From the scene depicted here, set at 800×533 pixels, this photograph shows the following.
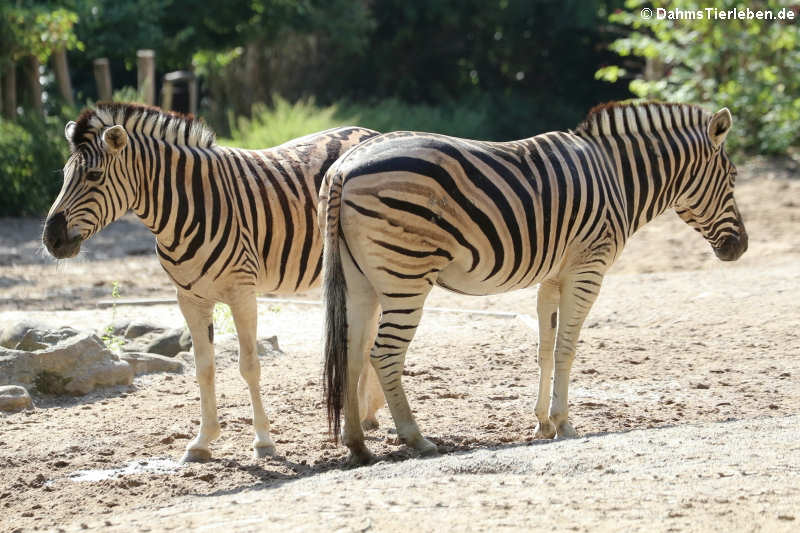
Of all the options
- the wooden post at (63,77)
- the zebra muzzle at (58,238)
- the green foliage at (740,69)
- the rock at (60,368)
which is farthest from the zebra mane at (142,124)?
the green foliage at (740,69)

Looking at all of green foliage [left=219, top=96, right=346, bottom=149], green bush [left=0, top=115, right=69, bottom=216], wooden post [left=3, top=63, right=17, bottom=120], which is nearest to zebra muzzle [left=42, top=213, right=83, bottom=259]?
green bush [left=0, top=115, right=69, bottom=216]

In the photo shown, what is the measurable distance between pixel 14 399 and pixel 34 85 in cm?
1323

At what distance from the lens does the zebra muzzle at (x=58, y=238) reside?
5.40 metres

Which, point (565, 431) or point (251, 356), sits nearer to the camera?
point (251, 356)

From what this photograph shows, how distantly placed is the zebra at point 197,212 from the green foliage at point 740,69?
13.8m

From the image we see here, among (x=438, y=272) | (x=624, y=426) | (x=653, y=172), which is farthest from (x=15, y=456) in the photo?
(x=653, y=172)

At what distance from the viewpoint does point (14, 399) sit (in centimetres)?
690

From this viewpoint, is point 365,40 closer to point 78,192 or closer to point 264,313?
point 264,313

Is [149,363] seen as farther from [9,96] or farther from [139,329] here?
[9,96]

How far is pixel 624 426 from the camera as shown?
6.30 metres

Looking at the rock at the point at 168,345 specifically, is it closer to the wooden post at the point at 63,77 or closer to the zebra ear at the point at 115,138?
the zebra ear at the point at 115,138

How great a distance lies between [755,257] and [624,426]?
6.74 m

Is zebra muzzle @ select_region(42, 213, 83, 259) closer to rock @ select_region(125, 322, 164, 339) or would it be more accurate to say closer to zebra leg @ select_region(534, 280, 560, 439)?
zebra leg @ select_region(534, 280, 560, 439)

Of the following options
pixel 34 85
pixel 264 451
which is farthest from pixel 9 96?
pixel 264 451
